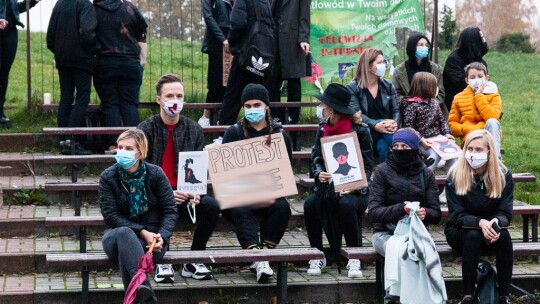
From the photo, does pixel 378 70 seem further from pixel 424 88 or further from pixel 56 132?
pixel 56 132

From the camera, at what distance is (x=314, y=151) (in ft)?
32.7

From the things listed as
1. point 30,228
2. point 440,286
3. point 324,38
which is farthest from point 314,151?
point 324,38

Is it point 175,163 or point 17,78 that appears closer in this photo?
point 175,163

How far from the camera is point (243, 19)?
12625 millimetres

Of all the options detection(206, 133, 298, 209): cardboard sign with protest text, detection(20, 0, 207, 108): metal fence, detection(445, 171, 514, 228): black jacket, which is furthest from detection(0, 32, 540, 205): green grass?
detection(206, 133, 298, 209): cardboard sign with protest text

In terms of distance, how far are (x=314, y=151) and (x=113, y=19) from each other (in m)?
3.49

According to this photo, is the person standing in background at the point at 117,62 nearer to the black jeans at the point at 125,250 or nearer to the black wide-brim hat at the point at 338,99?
the black wide-brim hat at the point at 338,99

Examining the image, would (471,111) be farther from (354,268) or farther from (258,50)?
(354,268)

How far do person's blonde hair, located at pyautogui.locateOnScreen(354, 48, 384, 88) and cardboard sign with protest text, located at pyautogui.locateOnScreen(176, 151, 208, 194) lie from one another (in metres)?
2.31

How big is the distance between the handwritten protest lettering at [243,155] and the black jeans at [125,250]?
4.25ft

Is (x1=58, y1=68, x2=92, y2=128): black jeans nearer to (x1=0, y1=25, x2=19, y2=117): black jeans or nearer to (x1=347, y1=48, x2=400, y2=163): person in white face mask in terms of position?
(x1=0, y1=25, x2=19, y2=117): black jeans

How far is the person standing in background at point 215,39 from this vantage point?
13.5 metres

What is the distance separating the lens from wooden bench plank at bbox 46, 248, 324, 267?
848cm

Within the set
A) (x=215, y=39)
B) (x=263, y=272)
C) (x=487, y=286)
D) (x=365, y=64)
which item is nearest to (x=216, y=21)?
(x=215, y=39)
